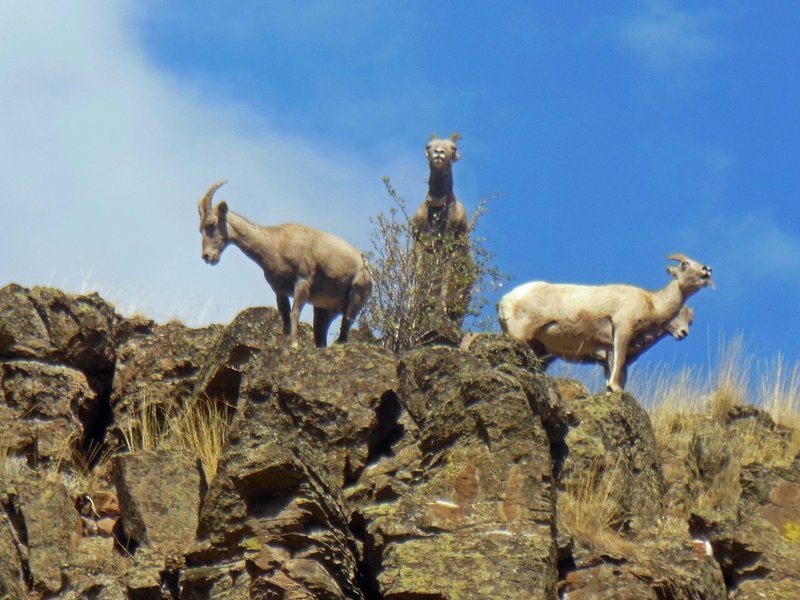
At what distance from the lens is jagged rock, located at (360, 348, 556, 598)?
11453mm

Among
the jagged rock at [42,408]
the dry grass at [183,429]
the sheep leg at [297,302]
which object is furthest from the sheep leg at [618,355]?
the jagged rock at [42,408]

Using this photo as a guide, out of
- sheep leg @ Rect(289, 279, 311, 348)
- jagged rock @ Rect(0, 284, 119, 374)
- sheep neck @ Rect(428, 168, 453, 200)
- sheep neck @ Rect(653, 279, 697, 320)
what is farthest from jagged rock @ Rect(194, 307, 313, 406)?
sheep neck @ Rect(428, 168, 453, 200)

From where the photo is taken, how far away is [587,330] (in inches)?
778

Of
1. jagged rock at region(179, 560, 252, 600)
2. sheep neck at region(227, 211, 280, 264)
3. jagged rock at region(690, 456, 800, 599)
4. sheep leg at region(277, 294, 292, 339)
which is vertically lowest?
jagged rock at region(179, 560, 252, 600)

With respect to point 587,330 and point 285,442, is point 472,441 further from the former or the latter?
point 587,330

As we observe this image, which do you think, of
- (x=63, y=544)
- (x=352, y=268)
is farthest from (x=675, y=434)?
(x=63, y=544)

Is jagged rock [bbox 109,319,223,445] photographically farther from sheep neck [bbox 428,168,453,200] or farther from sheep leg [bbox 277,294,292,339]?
sheep neck [bbox 428,168,453,200]

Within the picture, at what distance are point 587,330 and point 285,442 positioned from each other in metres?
7.87

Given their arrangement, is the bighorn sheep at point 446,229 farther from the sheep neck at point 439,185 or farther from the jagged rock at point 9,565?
the jagged rock at point 9,565

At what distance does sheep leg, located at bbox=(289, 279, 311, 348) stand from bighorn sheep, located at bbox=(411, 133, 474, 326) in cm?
178

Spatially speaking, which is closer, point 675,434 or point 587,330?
point 675,434

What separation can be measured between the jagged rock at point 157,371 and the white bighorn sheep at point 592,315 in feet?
14.2

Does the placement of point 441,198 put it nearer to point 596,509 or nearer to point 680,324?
point 680,324

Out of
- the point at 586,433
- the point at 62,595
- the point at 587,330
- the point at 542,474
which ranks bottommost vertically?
the point at 62,595
